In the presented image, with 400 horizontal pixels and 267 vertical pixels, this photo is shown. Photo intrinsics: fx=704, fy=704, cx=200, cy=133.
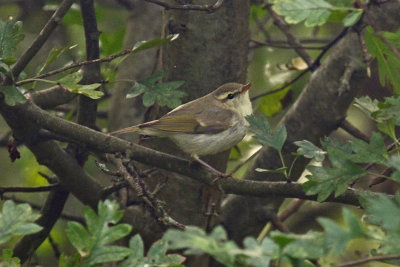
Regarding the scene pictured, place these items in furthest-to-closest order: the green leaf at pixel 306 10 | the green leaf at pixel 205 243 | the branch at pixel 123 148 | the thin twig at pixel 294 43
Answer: the thin twig at pixel 294 43
the branch at pixel 123 148
the green leaf at pixel 306 10
the green leaf at pixel 205 243

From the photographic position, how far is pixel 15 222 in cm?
165

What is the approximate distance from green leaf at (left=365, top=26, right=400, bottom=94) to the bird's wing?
112 centimetres

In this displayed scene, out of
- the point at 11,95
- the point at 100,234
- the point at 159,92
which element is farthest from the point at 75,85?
the point at 100,234

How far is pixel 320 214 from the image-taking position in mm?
4492

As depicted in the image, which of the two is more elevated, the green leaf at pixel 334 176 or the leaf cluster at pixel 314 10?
the leaf cluster at pixel 314 10

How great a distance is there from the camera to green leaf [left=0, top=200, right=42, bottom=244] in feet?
5.35

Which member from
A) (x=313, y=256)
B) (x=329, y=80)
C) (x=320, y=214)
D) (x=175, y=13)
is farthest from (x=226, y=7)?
(x=313, y=256)

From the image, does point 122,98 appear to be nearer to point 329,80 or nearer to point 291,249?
point 329,80

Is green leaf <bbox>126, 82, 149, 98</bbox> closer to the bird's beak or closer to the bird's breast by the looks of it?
the bird's breast

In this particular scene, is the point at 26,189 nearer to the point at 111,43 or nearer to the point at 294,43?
the point at 111,43

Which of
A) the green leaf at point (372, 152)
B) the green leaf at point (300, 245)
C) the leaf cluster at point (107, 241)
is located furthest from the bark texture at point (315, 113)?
the green leaf at point (300, 245)

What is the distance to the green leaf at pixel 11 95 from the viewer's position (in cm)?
241

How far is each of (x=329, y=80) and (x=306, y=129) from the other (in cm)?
26

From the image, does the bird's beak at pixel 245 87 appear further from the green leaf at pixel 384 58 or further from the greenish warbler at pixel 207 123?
the green leaf at pixel 384 58
